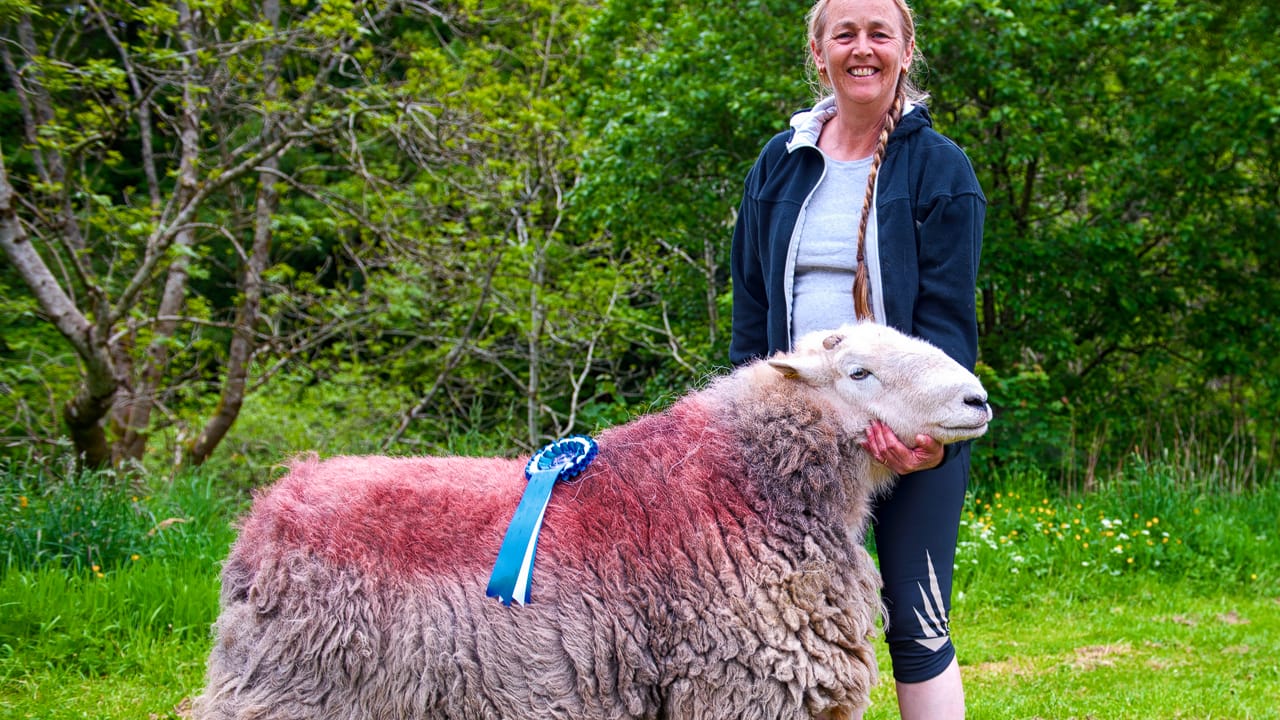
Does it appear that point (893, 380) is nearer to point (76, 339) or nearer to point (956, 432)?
point (956, 432)

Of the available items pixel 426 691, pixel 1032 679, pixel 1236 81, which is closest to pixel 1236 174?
pixel 1236 81

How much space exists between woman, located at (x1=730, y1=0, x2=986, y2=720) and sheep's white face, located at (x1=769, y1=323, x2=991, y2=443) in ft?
0.21

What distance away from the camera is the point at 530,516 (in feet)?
8.68

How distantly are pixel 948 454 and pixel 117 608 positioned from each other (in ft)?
14.0

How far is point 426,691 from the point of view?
2498 mm

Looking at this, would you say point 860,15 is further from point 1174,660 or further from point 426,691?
point 1174,660

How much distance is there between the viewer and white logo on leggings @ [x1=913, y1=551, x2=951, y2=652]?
290cm

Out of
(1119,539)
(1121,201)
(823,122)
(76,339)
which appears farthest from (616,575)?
(1121,201)

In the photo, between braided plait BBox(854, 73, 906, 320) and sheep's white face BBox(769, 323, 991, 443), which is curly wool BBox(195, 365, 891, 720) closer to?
sheep's white face BBox(769, 323, 991, 443)

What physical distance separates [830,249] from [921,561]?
3.11 feet

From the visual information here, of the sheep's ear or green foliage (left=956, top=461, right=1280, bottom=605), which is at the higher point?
the sheep's ear

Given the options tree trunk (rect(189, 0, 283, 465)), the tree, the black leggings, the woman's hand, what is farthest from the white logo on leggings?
tree trunk (rect(189, 0, 283, 465))

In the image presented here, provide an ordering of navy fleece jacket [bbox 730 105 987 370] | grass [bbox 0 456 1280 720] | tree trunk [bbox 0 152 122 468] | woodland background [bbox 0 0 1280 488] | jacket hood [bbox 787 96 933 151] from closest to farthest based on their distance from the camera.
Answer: navy fleece jacket [bbox 730 105 987 370], jacket hood [bbox 787 96 933 151], grass [bbox 0 456 1280 720], tree trunk [bbox 0 152 122 468], woodland background [bbox 0 0 1280 488]

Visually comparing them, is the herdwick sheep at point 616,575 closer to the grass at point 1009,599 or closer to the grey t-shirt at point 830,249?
the grey t-shirt at point 830,249
